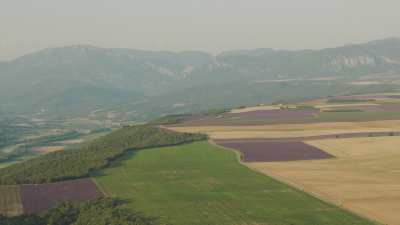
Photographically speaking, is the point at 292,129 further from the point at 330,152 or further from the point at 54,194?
the point at 54,194

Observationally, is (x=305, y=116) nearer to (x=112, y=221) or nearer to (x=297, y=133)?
(x=297, y=133)

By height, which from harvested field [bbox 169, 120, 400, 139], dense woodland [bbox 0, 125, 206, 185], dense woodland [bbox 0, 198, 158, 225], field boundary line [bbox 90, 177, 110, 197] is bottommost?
dense woodland [bbox 0, 198, 158, 225]

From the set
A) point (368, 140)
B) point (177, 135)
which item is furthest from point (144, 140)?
point (368, 140)

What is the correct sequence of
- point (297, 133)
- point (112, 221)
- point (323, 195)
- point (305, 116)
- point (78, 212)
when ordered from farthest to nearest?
point (305, 116) → point (297, 133) → point (323, 195) → point (78, 212) → point (112, 221)

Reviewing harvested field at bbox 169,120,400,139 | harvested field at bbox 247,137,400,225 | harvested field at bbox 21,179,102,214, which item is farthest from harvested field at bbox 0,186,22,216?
harvested field at bbox 169,120,400,139

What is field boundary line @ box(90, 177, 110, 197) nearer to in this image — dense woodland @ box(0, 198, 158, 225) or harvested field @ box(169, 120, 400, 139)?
dense woodland @ box(0, 198, 158, 225)

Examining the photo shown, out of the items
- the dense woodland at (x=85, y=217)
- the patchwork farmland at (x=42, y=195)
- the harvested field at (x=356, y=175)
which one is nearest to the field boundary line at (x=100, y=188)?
the patchwork farmland at (x=42, y=195)

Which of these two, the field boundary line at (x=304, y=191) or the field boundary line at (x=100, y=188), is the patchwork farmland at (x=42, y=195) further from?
the field boundary line at (x=304, y=191)
